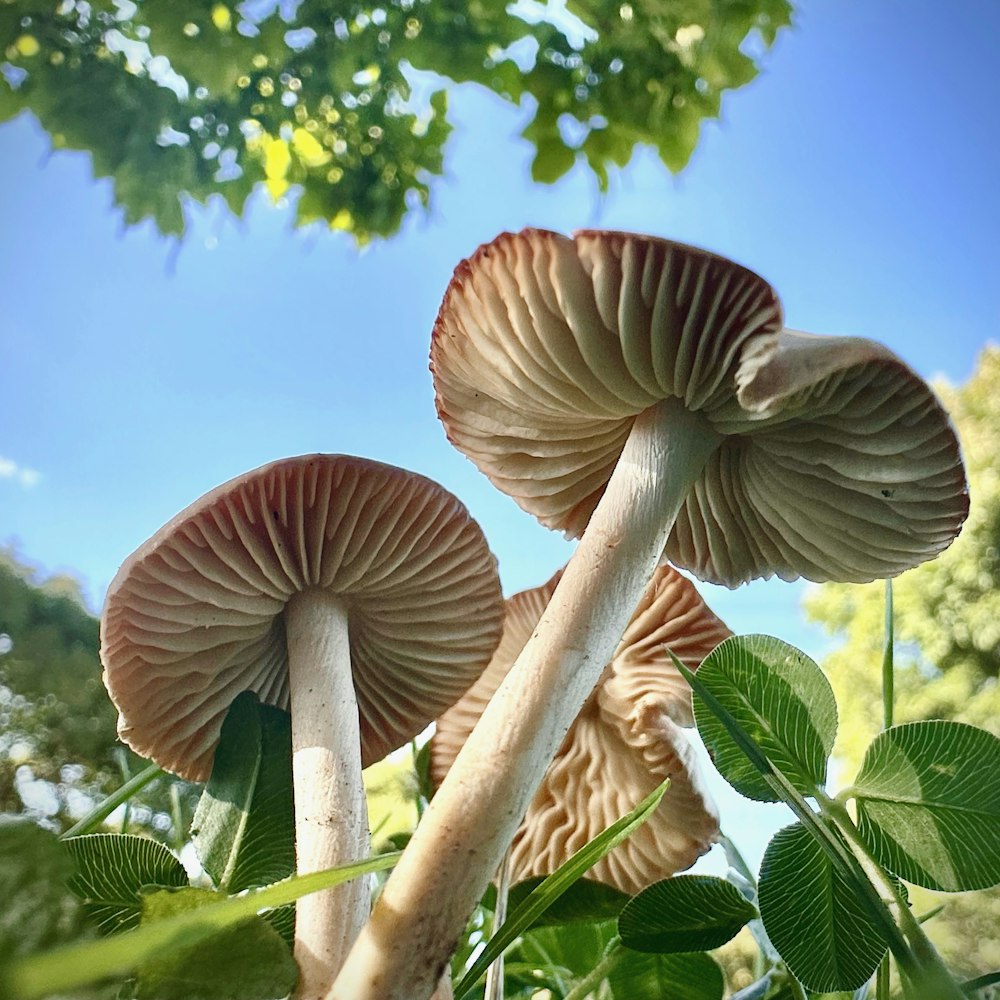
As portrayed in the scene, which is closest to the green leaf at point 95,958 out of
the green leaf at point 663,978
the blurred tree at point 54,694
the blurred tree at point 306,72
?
the green leaf at point 663,978

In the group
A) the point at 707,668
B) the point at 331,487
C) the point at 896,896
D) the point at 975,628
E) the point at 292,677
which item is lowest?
the point at 896,896

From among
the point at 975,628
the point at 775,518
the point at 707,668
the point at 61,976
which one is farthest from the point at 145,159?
the point at 975,628

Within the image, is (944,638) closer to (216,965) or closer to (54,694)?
(54,694)

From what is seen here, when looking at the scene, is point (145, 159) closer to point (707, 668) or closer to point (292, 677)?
point (292, 677)

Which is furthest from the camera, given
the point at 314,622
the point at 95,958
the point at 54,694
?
the point at 54,694

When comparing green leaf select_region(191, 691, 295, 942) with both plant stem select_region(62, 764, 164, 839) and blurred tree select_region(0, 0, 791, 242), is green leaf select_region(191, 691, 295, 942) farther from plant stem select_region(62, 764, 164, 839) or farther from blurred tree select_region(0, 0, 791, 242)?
blurred tree select_region(0, 0, 791, 242)

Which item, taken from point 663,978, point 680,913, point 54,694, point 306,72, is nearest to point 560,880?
point 680,913

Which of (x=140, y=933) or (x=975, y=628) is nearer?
(x=140, y=933)

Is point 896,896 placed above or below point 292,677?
below
